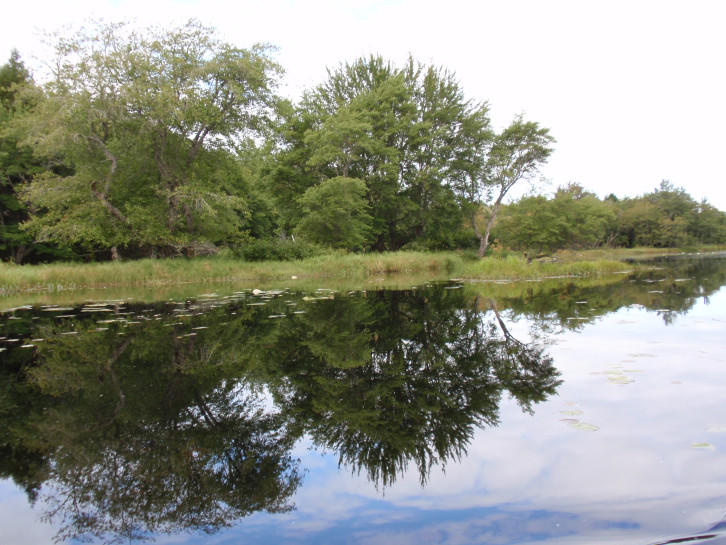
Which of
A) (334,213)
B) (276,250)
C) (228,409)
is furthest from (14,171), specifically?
(228,409)

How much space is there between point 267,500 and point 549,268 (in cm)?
1823

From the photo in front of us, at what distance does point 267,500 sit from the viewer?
2434 millimetres

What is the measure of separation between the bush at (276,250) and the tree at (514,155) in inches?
651

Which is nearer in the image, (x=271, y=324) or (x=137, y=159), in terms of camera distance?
(x=271, y=324)

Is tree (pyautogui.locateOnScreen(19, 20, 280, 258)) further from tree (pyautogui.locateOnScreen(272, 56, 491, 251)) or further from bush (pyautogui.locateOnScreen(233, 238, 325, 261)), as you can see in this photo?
tree (pyautogui.locateOnScreen(272, 56, 491, 251))

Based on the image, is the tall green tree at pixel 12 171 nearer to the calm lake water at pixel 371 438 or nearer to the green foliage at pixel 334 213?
the green foliage at pixel 334 213

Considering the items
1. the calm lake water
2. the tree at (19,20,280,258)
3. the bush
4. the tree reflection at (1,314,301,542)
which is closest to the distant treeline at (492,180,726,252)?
the bush

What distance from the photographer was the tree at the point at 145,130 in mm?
18438

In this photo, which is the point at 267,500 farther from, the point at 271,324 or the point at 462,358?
the point at 271,324

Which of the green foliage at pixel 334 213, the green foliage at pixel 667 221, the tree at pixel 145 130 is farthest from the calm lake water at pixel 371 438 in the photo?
the green foliage at pixel 667 221

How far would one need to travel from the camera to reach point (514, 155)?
32656mm

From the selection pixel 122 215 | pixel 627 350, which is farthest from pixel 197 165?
pixel 627 350

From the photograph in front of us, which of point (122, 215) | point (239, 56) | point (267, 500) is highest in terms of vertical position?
point (239, 56)

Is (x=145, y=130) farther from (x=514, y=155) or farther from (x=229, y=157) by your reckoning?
(x=514, y=155)
